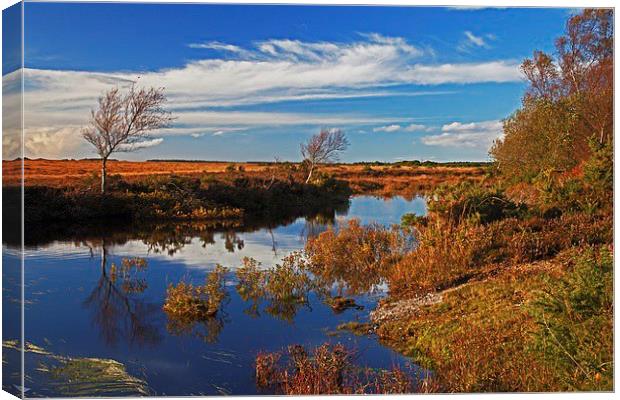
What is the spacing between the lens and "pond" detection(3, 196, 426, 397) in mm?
6922

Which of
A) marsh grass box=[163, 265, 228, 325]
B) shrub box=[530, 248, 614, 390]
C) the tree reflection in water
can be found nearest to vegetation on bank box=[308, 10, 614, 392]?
shrub box=[530, 248, 614, 390]

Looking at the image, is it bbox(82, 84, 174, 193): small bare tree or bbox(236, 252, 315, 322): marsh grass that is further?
bbox(236, 252, 315, 322): marsh grass

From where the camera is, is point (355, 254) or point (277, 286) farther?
point (355, 254)

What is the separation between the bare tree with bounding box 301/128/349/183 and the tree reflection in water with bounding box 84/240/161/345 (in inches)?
83.3

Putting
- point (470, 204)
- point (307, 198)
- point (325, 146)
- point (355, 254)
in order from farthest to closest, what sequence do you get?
point (470, 204), point (307, 198), point (355, 254), point (325, 146)

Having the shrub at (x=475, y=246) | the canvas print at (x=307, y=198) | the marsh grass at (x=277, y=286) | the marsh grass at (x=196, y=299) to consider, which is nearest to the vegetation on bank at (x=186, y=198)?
the canvas print at (x=307, y=198)

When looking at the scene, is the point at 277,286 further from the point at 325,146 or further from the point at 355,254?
the point at 325,146

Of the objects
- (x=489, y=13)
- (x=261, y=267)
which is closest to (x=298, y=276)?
(x=261, y=267)

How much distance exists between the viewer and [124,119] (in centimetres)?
778

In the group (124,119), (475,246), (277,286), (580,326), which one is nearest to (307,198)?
(277,286)

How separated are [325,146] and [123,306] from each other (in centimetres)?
264

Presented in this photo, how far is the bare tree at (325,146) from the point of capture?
804 centimetres

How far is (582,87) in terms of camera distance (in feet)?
28.5

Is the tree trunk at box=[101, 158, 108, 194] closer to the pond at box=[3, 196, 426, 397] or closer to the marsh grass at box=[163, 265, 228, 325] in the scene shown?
the pond at box=[3, 196, 426, 397]
